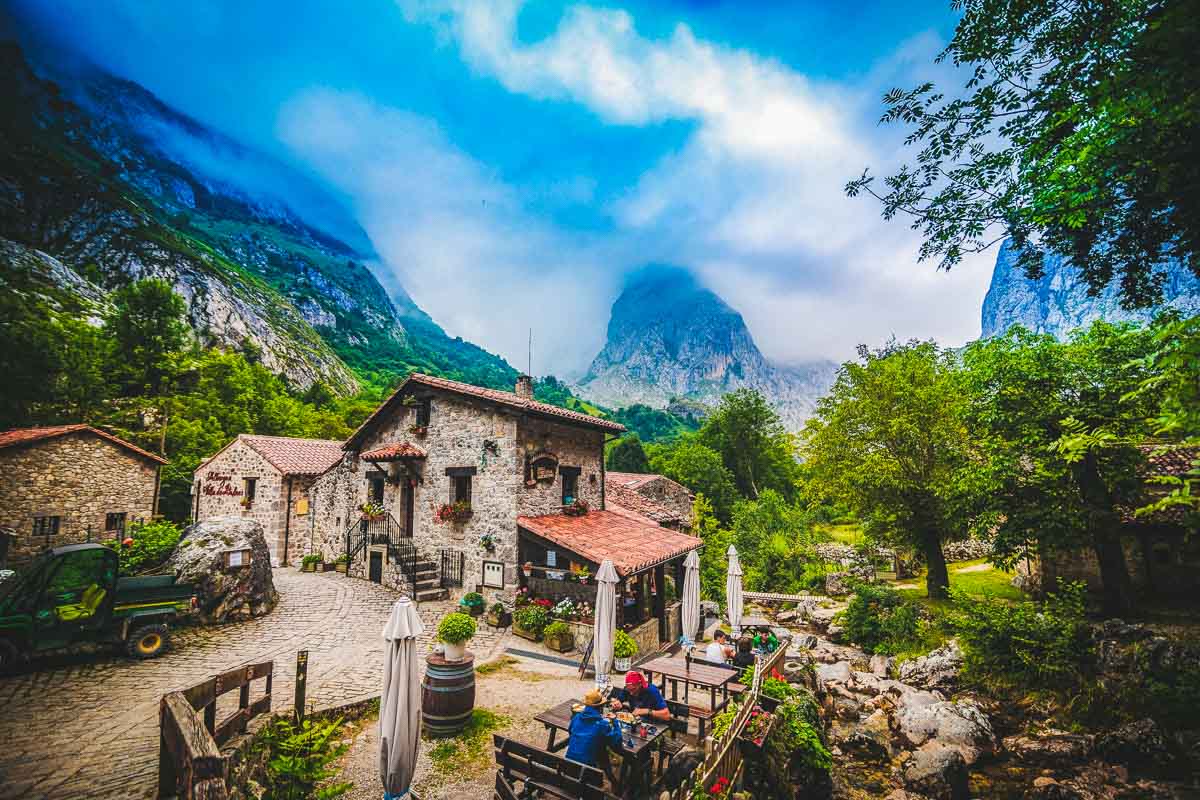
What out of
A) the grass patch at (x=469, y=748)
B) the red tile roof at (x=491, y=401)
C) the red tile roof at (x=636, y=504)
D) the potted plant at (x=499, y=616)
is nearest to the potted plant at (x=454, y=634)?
the grass patch at (x=469, y=748)

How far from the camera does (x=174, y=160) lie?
108875 millimetres

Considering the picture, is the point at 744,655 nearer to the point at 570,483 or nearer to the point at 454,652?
the point at 454,652

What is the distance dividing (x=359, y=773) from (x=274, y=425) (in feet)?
124

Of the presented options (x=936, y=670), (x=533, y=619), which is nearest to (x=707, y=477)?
(x=936, y=670)

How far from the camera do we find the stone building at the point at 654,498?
74.5ft

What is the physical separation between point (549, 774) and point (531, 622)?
7.34m

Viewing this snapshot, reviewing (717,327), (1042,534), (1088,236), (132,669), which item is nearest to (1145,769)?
(1042,534)

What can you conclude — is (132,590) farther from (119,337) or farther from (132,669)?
(119,337)

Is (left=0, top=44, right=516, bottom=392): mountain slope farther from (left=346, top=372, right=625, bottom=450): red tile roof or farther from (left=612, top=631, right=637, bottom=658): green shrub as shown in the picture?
(left=612, top=631, right=637, bottom=658): green shrub

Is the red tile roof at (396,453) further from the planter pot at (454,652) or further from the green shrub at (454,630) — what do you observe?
the planter pot at (454,652)

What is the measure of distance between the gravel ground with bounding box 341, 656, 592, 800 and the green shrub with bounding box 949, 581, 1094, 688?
35.6ft

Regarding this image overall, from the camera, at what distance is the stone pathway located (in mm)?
5324

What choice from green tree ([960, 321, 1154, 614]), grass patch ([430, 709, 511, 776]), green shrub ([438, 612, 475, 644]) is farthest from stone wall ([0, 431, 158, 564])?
green tree ([960, 321, 1154, 614])

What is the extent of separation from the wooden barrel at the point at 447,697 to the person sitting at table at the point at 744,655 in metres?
5.84
